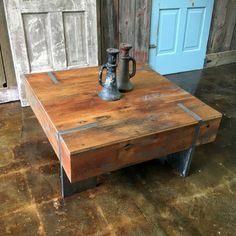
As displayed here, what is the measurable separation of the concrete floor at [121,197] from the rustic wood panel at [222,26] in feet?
6.44

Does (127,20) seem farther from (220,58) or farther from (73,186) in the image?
(73,186)

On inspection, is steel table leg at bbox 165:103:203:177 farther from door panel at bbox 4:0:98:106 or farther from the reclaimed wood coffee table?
door panel at bbox 4:0:98:106

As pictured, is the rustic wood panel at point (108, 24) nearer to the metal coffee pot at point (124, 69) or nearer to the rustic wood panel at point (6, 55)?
the rustic wood panel at point (6, 55)

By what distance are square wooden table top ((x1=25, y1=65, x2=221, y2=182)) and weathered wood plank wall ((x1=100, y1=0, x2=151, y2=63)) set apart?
1.16 metres

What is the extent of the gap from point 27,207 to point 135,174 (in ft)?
2.26

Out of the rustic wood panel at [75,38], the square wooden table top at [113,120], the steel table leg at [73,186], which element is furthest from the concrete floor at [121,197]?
the rustic wood panel at [75,38]

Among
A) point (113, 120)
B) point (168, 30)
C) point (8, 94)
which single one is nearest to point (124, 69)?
point (113, 120)

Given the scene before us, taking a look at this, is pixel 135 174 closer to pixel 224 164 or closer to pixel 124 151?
pixel 124 151

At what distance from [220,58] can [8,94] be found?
284 centimetres

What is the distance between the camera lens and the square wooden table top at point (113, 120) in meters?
1.27

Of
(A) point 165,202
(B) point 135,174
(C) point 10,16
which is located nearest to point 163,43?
(C) point 10,16

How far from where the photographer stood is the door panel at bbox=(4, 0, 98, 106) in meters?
2.30

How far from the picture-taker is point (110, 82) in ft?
5.16

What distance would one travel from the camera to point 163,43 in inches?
128
